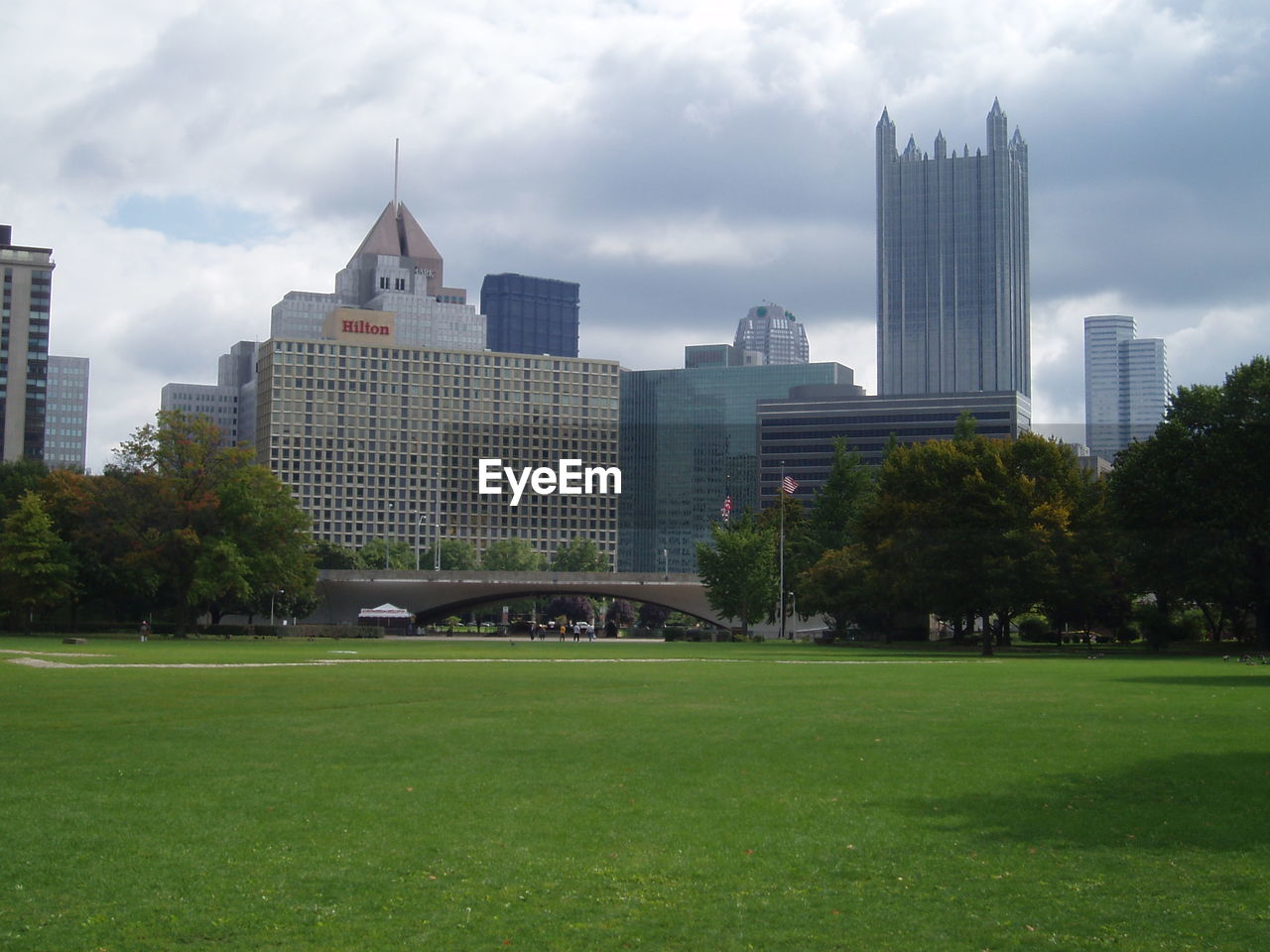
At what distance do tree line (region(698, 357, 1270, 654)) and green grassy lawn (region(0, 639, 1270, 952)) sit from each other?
40975 mm

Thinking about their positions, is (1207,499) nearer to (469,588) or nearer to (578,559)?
(469,588)

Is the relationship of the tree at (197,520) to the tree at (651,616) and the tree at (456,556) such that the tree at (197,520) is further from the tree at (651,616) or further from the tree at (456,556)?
the tree at (456,556)

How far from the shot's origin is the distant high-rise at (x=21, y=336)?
192m

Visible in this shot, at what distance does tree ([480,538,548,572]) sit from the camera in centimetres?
17950

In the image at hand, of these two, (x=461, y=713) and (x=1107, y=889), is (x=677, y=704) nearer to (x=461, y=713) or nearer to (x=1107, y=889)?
(x=461, y=713)

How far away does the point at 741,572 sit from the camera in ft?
342

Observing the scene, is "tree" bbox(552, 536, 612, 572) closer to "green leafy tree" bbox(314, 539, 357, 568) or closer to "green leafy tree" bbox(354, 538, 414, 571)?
"green leafy tree" bbox(354, 538, 414, 571)

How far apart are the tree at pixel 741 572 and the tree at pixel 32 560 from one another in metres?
47.1

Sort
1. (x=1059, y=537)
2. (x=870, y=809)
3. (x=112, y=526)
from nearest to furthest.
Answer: (x=870, y=809), (x=1059, y=537), (x=112, y=526)

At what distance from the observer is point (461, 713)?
997 inches

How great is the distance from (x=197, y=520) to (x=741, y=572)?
4117 cm

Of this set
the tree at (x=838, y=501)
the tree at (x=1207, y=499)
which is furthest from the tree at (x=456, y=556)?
the tree at (x=1207, y=499)

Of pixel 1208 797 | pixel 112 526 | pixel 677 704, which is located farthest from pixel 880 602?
pixel 1208 797

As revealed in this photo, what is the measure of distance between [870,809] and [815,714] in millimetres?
10611
